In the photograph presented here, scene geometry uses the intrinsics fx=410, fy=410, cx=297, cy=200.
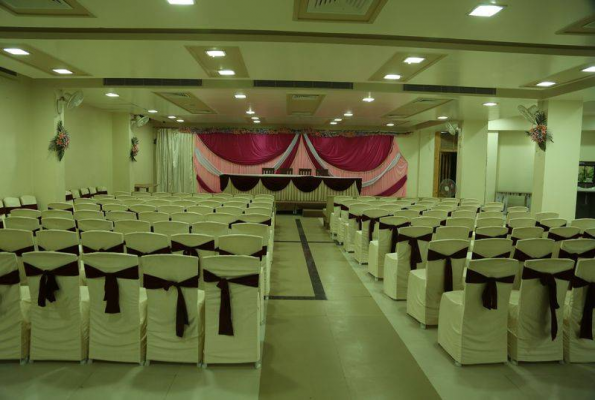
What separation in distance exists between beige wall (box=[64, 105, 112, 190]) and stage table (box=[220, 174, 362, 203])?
4.02 m

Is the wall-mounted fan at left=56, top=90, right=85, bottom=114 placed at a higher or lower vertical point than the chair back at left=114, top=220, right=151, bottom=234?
higher

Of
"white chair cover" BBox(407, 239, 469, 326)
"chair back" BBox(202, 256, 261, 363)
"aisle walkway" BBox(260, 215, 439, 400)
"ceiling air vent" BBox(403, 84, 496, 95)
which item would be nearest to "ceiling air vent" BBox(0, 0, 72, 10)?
"chair back" BBox(202, 256, 261, 363)

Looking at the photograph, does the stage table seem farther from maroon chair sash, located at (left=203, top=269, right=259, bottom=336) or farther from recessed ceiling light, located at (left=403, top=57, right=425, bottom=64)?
maroon chair sash, located at (left=203, top=269, right=259, bottom=336)

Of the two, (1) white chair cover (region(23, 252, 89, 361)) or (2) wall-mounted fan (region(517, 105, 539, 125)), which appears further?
(2) wall-mounted fan (region(517, 105, 539, 125))

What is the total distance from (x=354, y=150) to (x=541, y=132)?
9678 mm

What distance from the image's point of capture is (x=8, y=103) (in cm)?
893

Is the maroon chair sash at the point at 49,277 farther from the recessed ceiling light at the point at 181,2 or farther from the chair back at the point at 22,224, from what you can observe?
the recessed ceiling light at the point at 181,2

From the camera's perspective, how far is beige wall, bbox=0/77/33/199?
8797 mm

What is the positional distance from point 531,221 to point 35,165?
10.4 m

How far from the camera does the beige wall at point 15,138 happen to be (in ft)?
28.9

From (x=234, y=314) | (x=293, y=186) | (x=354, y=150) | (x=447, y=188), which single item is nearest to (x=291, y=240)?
(x=293, y=186)

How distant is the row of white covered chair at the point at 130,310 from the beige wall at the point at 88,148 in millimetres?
9067

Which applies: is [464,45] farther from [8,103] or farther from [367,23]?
[8,103]

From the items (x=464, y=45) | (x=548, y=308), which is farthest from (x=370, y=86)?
(x=548, y=308)
